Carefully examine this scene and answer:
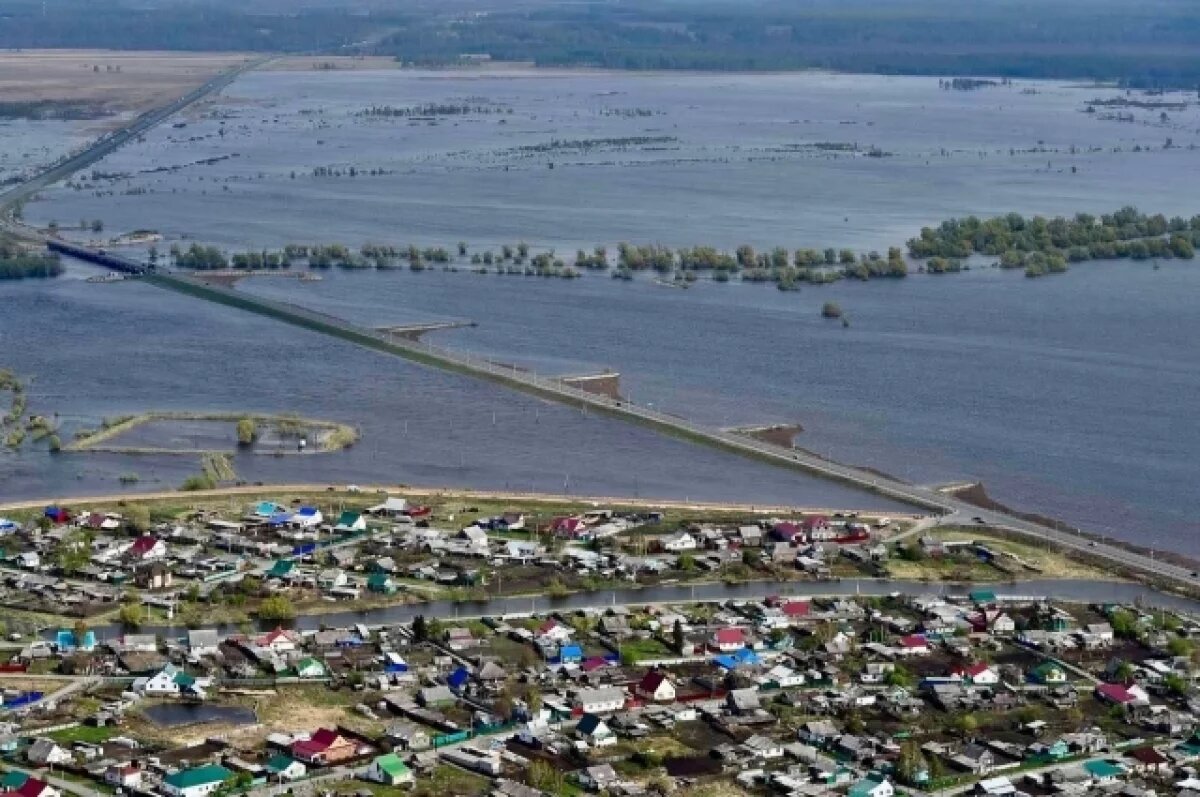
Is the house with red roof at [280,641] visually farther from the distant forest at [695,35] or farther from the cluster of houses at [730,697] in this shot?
the distant forest at [695,35]

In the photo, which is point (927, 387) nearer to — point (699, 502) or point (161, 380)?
point (699, 502)

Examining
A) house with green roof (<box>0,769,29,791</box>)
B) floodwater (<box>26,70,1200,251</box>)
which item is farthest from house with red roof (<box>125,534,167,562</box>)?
floodwater (<box>26,70,1200,251</box>)

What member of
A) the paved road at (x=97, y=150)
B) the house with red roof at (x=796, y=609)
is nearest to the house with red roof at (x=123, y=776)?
the house with red roof at (x=796, y=609)

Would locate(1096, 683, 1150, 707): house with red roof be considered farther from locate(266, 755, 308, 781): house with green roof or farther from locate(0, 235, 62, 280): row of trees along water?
locate(0, 235, 62, 280): row of trees along water

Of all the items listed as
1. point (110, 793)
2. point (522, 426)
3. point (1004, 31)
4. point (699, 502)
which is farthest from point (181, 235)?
point (1004, 31)

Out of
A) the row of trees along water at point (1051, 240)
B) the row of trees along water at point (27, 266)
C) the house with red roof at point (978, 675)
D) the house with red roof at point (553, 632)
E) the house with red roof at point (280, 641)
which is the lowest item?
the house with red roof at point (978, 675)
